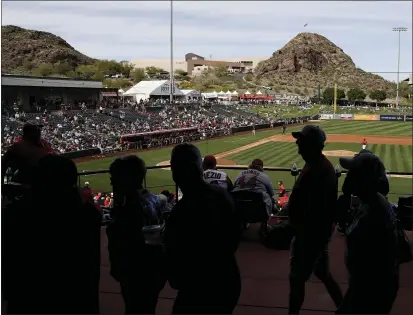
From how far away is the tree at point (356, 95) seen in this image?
4081 centimetres

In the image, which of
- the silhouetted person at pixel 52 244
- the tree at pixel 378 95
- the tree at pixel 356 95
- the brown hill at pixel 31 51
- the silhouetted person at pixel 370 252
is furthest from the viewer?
the tree at pixel 356 95

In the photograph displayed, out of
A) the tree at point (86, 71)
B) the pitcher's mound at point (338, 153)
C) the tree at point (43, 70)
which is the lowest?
the pitcher's mound at point (338, 153)

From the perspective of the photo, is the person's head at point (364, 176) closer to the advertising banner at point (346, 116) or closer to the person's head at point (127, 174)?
the person's head at point (127, 174)

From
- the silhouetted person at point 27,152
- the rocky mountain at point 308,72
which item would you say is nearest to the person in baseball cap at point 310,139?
the silhouetted person at point 27,152

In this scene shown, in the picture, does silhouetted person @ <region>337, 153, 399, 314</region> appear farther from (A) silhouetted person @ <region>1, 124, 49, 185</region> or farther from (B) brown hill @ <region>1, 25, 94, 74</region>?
(B) brown hill @ <region>1, 25, 94, 74</region>

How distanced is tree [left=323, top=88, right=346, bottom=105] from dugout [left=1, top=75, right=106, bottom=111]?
28305 mm

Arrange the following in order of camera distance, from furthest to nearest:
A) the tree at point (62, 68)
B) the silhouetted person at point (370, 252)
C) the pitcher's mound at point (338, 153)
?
the pitcher's mound at point (338, 153) < the tree at point (62, 68) < the silhouetted person at point (370, 252)

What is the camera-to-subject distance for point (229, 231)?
2.05m

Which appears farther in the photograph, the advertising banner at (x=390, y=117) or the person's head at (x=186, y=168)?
the advertising banner at (x=390, y=117)

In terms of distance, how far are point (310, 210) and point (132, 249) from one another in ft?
3.70

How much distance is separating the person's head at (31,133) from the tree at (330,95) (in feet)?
125

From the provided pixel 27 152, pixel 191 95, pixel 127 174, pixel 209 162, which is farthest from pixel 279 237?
pixel 191 95

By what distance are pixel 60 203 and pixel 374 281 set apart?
1.48 meters

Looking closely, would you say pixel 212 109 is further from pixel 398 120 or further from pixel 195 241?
pixel 195 241
